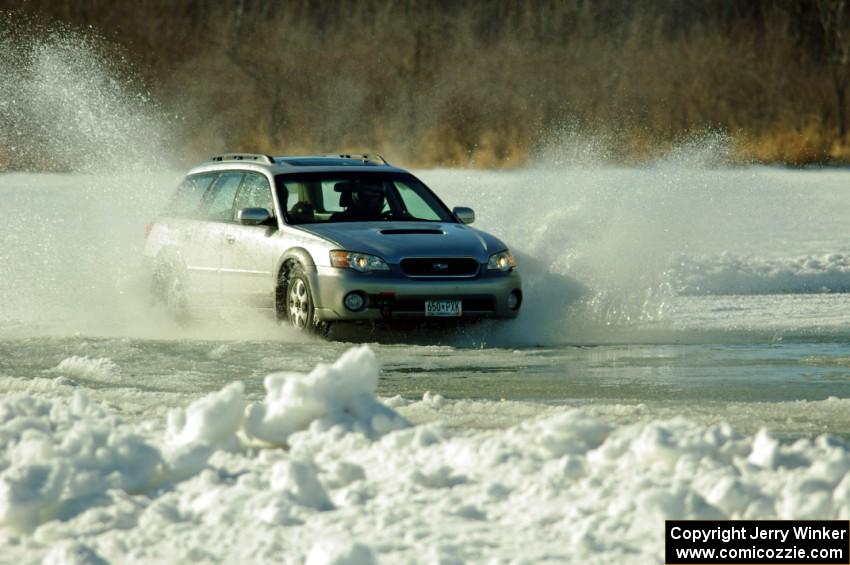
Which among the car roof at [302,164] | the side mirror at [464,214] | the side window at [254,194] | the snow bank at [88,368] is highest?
the car roof at [302,164]

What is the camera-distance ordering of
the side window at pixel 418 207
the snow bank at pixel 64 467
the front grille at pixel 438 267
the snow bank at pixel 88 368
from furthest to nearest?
the side window at pixel 418 207 → the front grille at pixel 438 267 → the snow bank at pixel 88 368 → the snow bank at pixel 64 467

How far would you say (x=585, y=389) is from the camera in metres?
10.6

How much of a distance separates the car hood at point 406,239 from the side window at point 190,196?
6.06 feet

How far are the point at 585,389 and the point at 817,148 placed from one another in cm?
2853

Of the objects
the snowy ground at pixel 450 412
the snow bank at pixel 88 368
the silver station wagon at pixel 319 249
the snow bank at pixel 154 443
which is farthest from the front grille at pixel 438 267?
the snow bank at pixel 154 443

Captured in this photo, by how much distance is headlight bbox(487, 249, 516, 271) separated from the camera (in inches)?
530

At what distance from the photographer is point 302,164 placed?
14.6 m

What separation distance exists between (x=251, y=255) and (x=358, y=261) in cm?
122

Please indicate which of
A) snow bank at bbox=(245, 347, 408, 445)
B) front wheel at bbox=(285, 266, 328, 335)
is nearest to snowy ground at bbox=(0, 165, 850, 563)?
snow bank at bbox=(245, 347, 408, 445)

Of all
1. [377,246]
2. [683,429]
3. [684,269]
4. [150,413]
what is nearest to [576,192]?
[684,269]

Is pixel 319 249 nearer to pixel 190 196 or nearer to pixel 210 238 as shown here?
pixel 210 238

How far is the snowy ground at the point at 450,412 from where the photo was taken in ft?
20.9

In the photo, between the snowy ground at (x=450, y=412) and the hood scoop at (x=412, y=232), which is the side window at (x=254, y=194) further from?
the hood scoop at (x=412, y=232)

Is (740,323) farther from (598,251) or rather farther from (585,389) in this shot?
(585,389)
